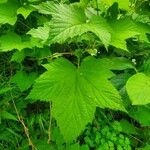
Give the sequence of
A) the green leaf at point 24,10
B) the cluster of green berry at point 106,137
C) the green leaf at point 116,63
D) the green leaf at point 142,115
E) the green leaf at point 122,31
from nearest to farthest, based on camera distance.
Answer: the green leaf at point 122,31
the green leaf at point 116,63
the green leaf at point 142,115
the cluster of green berry at point 106,137
the green leaf at point 24,10

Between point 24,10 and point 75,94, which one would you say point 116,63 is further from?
point 24,10

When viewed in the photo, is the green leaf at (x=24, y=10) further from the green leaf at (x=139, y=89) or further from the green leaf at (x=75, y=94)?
the green leaf at (x=139, y=89)

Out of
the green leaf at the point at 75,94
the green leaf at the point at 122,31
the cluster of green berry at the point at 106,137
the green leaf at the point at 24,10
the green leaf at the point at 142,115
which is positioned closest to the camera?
the green leaf at the point at 75,94

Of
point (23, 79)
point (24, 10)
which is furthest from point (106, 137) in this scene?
point (24, 10)

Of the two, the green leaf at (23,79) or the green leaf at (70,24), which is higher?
the green leaf at (70,24)

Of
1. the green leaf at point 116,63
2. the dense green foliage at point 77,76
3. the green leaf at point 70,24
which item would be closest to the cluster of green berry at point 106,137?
the dense green foliage at point 77,76

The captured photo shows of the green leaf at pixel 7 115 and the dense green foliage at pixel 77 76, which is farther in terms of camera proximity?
the green leaf at pixel 7 115
